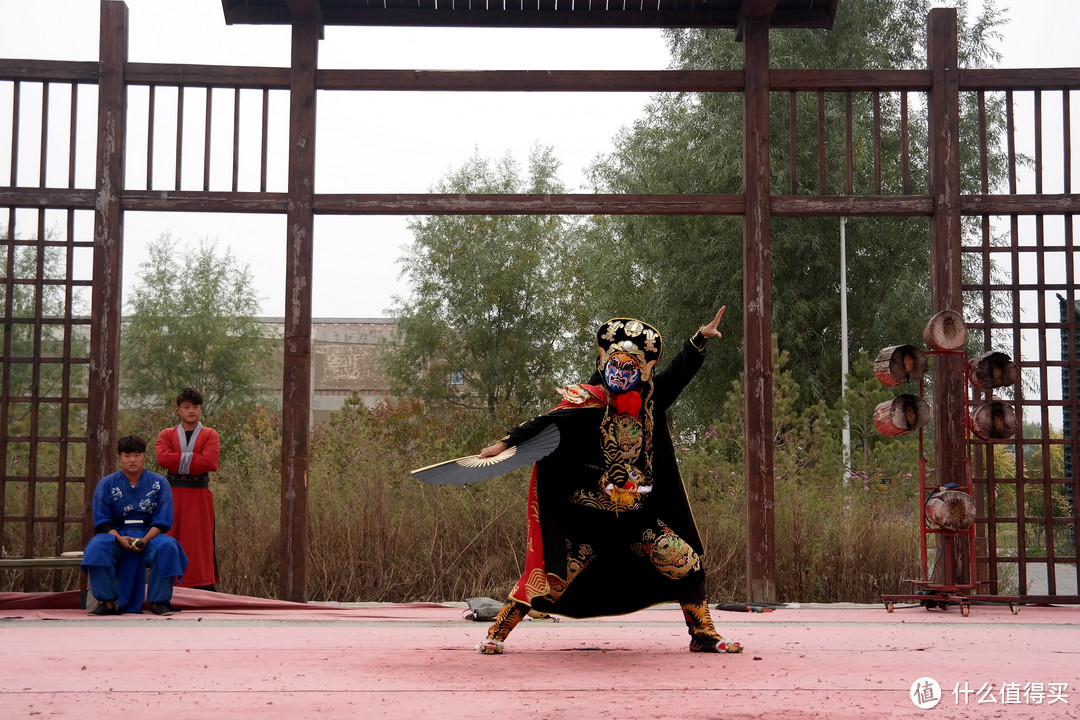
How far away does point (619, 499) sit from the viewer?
484 cm

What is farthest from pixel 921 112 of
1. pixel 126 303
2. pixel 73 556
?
pixel 126 303

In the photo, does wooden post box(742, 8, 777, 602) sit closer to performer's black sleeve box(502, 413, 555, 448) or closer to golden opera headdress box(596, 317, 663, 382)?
golden opera headdress box(596, 317, 663, 382)

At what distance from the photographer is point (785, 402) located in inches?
386

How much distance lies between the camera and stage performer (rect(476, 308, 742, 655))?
15.7ft

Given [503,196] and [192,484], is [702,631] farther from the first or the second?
[192,484]

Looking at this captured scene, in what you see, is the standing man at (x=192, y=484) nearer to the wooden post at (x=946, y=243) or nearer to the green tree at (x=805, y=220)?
the wooden post at (x=946, y=243)

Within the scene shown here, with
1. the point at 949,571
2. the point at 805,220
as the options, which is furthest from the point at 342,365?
the point at 949,571

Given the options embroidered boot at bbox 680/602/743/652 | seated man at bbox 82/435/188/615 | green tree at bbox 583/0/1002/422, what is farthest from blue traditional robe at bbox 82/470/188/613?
green tree at bbox 583/0/1002/422

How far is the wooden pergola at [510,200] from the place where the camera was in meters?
7.06

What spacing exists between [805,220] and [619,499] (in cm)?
1351

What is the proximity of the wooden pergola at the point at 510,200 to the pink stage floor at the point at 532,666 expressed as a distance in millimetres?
1051

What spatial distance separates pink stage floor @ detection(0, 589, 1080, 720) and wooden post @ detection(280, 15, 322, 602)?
2.07 ft

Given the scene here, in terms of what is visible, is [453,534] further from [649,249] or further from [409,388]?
[409,388]

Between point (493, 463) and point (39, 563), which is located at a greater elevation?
point (493, 463)
